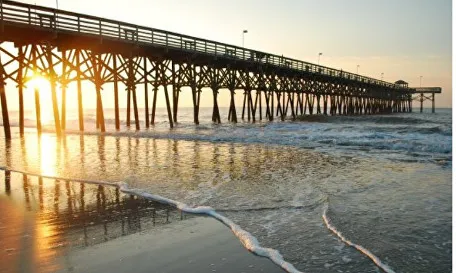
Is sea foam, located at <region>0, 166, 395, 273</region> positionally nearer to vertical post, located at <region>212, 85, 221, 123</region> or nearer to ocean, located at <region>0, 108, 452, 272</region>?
ocean, located at <region>0, 108, 452, 272</region>

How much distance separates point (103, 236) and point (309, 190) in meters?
3.59

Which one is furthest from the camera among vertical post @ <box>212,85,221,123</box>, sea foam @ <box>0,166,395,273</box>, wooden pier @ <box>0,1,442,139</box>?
vertical post @ <box>212,85,221,123</box>

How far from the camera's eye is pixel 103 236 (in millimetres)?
4180

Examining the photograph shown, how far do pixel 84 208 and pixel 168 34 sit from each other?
54.8 ft

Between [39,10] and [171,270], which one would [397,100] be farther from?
[171,270]

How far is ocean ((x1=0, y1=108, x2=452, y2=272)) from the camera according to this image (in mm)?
3830

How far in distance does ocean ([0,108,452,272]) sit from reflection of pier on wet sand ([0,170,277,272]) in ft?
1.33

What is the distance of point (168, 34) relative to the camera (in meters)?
20.8

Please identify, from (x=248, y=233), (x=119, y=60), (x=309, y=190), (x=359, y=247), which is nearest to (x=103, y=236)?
(x=248, y=233)

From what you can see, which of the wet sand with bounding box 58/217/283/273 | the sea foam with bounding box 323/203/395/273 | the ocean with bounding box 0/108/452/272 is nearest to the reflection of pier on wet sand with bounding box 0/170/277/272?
the wet sand with bounding box 58/217/283/273

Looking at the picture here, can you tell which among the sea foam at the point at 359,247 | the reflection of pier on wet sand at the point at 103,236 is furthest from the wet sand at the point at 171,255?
the sea foam at the point at 359,247

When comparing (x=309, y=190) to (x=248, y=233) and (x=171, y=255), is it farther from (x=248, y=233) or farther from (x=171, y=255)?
(x=171, y=255)

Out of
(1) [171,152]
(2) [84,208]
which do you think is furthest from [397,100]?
(2) [84,208]

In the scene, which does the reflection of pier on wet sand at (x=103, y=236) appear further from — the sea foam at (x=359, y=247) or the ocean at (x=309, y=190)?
the sea foam at (x=359, y=247)
